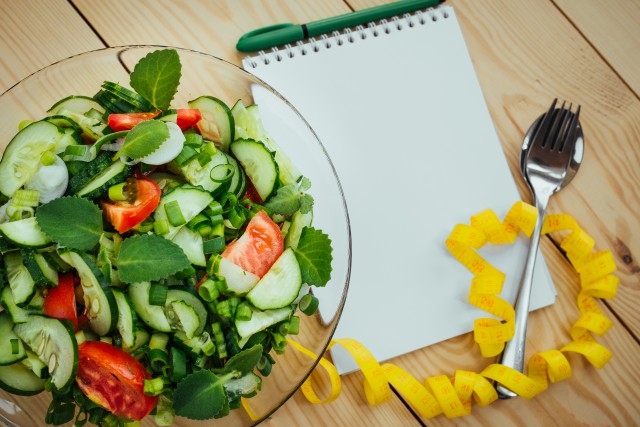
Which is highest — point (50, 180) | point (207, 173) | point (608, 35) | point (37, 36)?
point (37, 36)

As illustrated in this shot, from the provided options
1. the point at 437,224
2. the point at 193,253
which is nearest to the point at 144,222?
the point at 193,253

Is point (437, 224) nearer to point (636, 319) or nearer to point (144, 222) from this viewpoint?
point (636, 319)

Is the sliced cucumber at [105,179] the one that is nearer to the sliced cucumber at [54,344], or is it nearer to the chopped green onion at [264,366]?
the sliced cucumber at [54,344]

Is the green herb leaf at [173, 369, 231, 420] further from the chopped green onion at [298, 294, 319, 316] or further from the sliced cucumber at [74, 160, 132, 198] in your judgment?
the sliced cucumber at [74, 160, 132, 198]

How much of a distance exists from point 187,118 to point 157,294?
28cm

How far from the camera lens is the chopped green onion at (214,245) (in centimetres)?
84

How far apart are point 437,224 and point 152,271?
2.16ft

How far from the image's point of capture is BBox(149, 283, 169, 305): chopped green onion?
0.79 m

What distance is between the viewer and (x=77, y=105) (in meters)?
0.92

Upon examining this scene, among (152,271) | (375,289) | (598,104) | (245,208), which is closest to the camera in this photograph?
(152,271)

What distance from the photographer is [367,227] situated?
119 centimetres

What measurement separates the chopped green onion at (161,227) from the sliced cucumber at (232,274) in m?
0.08

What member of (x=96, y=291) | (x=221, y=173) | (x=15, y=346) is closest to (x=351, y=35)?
(x=221, y=173)

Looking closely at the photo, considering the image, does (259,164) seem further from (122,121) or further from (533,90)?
(533,90)
